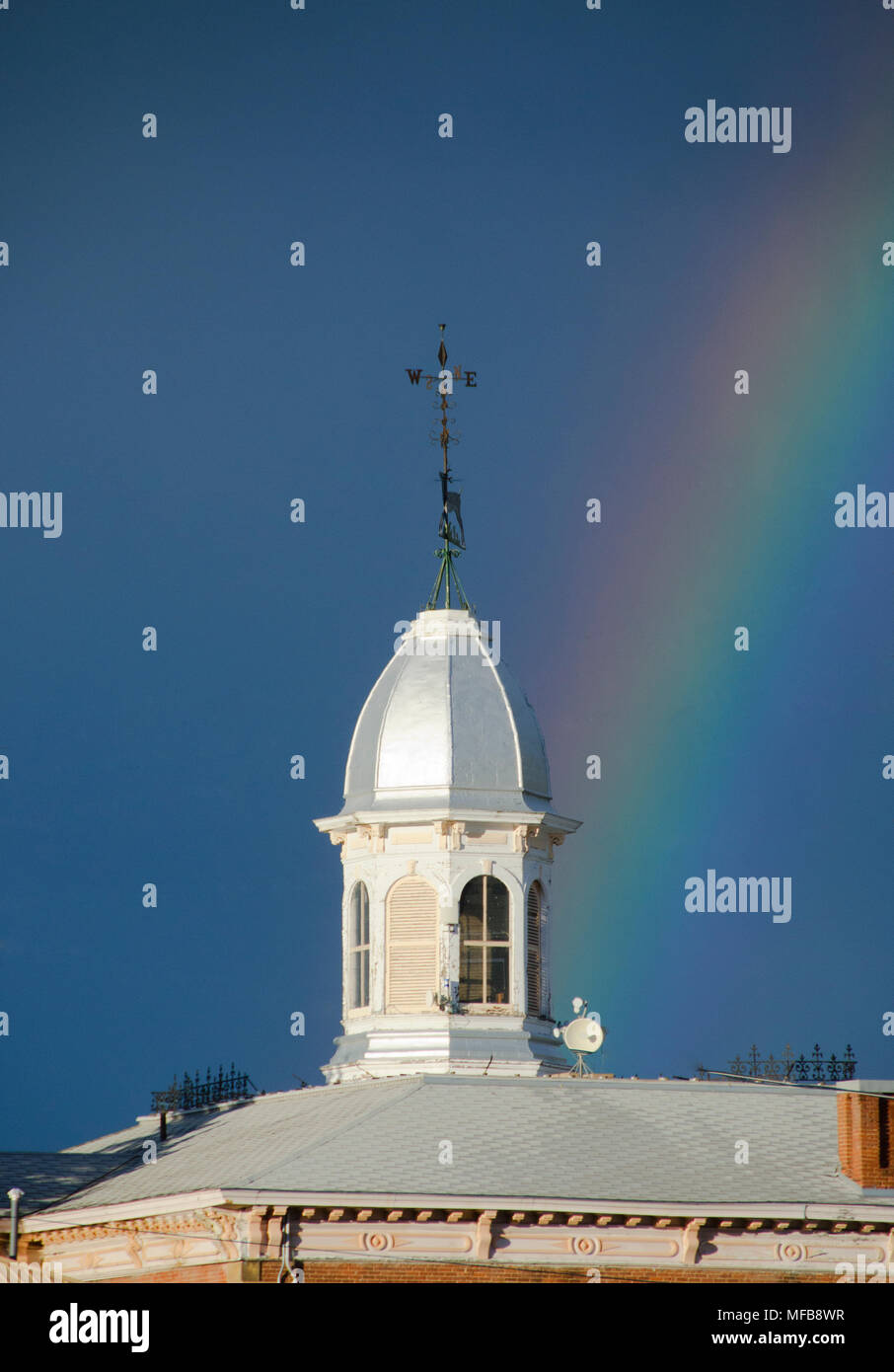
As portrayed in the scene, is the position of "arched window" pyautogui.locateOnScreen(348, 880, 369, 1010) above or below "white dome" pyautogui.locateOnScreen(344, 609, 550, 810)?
below

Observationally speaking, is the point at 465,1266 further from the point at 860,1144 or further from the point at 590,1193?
the point at 860,1144

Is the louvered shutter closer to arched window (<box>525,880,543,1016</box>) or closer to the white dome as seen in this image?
the white dome

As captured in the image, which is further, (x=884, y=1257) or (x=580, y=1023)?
(x=580, y=1023)

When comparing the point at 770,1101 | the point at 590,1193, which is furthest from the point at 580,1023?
the point at 590,1193

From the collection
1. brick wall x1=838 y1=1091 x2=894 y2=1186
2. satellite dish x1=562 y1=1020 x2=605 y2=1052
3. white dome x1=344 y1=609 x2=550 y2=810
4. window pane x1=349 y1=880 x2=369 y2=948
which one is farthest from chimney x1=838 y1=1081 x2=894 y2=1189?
window pane x1=349 y1=880 x2=369 y2=948

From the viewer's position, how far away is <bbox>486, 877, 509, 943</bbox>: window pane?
55625 millimetres

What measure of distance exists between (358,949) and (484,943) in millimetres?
2680

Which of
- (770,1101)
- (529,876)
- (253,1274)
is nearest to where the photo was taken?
(253,1274)

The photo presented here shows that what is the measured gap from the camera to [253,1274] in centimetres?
4528

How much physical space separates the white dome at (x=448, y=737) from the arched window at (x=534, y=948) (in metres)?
1.87

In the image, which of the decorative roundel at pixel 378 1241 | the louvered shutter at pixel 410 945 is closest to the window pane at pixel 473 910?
the louvered shutter at pixel 410 945

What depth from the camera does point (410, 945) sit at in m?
55.4

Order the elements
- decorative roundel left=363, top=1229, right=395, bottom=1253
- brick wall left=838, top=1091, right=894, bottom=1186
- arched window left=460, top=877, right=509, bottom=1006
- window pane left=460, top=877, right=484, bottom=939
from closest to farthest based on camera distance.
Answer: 1. decorative roundel left=363, top=1229, right=395, bottom=1253
2. brick wall left=838, top=1091, right=894, bottom=1186
3. arched window left=460, top=877, right=509, bottom=1006
4. window pane left=460, top=877, right=484, bottom=939

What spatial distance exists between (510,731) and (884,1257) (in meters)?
13.8
